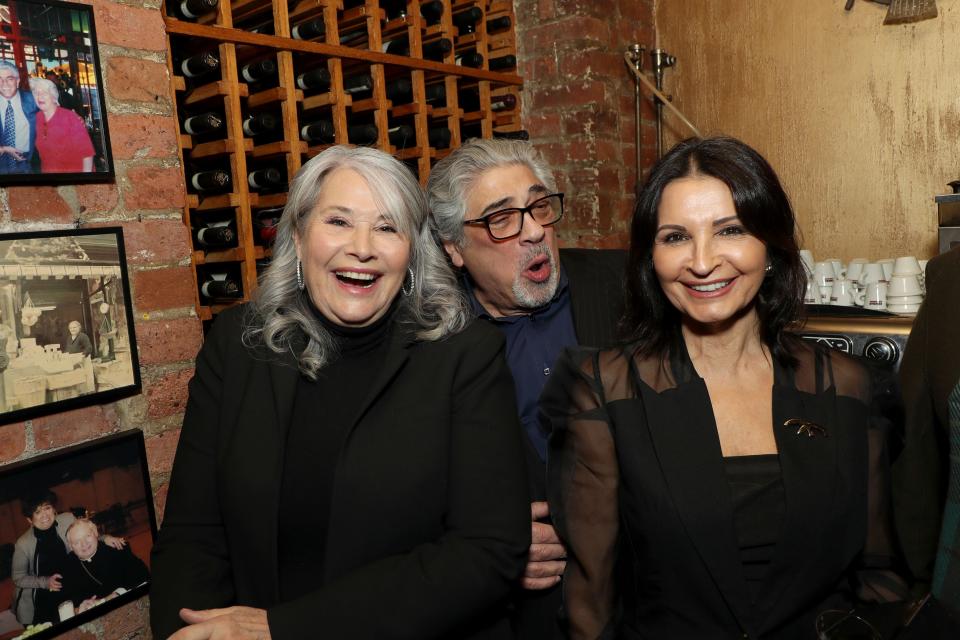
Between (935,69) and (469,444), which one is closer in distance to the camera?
(469,444)

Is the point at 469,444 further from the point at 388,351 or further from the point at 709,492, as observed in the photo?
the point at 709,492

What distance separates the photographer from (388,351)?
56.4 inches

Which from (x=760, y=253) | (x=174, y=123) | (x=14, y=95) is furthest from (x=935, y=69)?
(x=14, y=95)

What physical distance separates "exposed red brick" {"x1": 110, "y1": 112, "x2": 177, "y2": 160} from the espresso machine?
195cm

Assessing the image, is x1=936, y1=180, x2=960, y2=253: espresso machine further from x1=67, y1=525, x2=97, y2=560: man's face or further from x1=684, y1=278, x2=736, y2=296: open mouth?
x1=67, y1=525, x2=97, y2=560: man's face

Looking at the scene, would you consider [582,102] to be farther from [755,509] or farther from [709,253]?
[755,509]

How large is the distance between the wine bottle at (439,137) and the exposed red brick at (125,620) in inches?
61.1

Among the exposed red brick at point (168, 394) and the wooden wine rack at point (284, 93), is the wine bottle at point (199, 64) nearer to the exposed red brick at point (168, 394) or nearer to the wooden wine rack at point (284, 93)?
the wooden wine rack at point (284, 93)

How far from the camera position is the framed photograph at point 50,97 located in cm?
140

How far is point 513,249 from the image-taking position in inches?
71.5

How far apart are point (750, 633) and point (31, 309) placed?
1.40 meters

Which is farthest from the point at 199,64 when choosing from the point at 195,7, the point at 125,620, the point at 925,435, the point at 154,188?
the point at 925,435

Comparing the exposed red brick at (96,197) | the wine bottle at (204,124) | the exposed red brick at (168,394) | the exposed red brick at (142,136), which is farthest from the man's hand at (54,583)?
the wine bottle at (204,124)

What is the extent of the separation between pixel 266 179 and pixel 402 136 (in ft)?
1.83
